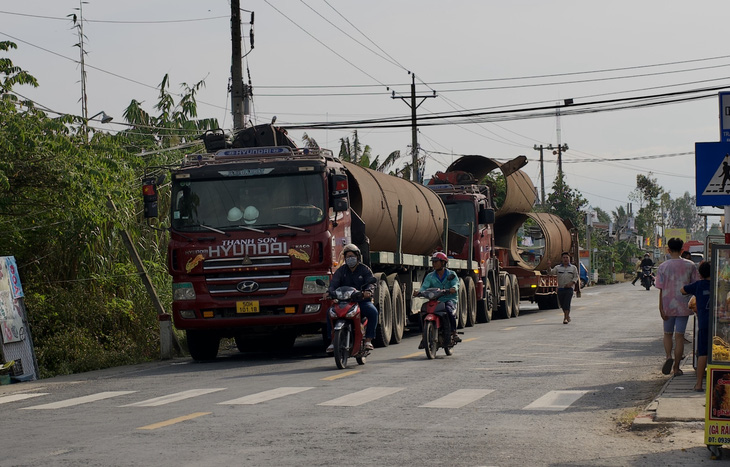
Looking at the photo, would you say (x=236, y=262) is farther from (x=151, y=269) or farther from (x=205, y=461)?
(x=205, y=461)

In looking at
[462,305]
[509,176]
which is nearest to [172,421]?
[462,305]

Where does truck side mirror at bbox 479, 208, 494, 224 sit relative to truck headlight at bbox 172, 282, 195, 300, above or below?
above

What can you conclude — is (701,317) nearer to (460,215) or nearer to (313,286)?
(313,286)

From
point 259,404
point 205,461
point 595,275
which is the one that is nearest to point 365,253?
point 259,404

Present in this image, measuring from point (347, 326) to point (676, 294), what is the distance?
15.7 ft

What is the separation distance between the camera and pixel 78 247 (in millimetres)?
20188

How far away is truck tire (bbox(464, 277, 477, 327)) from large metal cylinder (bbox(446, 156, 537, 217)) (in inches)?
174

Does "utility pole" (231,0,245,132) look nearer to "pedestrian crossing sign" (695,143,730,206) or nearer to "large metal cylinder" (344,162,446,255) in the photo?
"large metal cylinder" (344,162,446,255)

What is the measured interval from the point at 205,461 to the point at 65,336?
11.9 metres

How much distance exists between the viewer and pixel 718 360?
328 inches

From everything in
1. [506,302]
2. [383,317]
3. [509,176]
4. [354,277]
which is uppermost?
[509,176]

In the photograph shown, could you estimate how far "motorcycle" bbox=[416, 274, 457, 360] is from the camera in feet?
55.8

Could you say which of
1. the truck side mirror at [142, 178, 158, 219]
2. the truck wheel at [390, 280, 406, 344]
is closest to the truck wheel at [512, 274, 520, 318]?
the truck wheel at [390, 280, 406, 344]

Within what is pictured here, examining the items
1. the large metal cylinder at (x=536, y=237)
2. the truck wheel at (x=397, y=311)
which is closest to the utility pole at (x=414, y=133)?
the large metal cylinder at (x=536, y=237)
